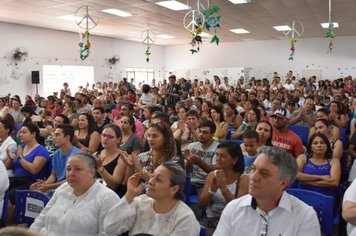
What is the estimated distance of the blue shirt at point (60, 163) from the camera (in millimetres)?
3441

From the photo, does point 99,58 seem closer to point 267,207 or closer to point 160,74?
point 160,74

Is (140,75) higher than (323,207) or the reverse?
higher

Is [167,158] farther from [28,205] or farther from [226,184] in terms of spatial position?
[28,205]

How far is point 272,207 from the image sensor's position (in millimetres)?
1719

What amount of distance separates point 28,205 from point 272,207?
191cm

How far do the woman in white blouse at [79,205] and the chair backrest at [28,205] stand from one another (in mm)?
238

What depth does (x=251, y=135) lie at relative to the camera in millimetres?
3336

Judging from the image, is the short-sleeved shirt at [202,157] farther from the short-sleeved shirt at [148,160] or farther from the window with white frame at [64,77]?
the window with white frame at [64,77]

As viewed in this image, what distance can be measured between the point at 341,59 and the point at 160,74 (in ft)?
28.3

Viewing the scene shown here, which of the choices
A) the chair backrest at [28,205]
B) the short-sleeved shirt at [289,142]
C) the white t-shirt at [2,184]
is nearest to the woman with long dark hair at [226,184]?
the chair backrest at [28,205]

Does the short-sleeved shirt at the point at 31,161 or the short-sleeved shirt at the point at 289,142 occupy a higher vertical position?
the short-sleeved shirt at the point at 289,142

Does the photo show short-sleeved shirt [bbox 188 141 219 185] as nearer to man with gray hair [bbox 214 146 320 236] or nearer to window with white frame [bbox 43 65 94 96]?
man with gray hair [bbox 214 146 320 236]

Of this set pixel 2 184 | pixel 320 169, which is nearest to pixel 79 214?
pixel 2 184

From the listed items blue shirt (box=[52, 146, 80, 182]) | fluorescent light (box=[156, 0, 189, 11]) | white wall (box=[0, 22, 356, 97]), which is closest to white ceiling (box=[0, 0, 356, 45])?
fluorescent light (box=[156, 0, 189, 11])
